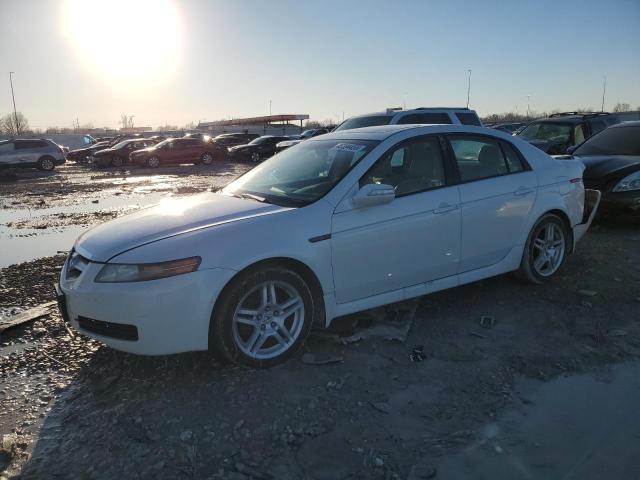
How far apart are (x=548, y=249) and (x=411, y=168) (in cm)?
186

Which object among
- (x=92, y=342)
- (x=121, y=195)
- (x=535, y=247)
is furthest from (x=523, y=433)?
(x=121, y=195)

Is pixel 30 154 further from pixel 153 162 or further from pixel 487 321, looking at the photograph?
pixel 487 321

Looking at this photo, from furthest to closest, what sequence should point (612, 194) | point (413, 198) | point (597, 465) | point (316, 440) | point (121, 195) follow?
point (121, 195)
point (612, 194)
point (413, 198)
point (316, 440)
point (597, 465)

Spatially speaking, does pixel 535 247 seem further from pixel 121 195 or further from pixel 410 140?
pixel 121 195

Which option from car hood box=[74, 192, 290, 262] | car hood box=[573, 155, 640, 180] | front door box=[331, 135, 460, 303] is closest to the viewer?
car hood box=[74, 192, 290, 262]

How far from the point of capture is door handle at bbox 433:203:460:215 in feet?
13.4

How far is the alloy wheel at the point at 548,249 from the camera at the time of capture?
497 centimetres

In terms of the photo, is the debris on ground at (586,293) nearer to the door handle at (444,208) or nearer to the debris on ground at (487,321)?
the debris on ground at (487,321)

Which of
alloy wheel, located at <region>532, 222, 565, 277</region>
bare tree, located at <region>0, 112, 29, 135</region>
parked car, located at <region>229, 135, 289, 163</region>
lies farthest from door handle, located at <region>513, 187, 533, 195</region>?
bare tree, located at <region>0, 112, 29, 135</region>

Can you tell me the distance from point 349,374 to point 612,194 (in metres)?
5.49

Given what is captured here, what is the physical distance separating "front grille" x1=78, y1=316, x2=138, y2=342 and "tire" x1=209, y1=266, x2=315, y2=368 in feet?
1.59

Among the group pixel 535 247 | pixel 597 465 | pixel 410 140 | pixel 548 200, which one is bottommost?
pixel 597 465

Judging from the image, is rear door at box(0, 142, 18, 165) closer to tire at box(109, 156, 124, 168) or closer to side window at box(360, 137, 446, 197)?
tire at box(109, 156, 124, 168)

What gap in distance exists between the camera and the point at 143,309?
3133 millimetres
